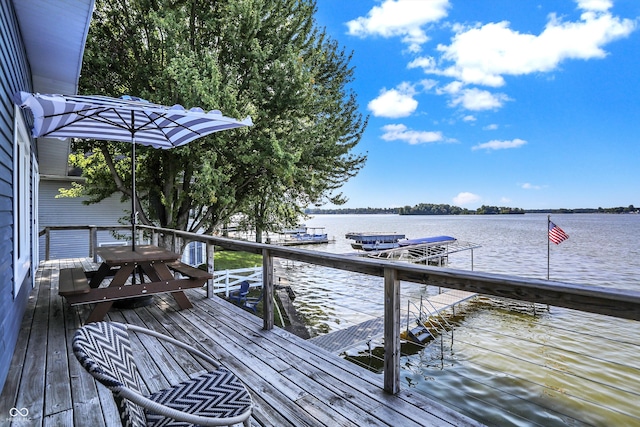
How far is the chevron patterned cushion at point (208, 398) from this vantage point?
1.47m

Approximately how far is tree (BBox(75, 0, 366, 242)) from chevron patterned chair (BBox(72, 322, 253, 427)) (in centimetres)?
700

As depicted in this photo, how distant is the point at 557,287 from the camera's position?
1.54m

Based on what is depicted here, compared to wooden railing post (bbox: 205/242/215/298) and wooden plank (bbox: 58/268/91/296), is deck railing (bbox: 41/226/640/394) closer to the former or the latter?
wooden railing post (bbox: 205/242/215/298)

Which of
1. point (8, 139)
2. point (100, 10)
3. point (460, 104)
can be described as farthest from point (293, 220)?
point (460, 104)

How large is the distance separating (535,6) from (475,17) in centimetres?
536

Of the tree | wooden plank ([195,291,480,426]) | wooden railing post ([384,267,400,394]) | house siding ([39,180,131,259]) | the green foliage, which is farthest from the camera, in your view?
the green foliage

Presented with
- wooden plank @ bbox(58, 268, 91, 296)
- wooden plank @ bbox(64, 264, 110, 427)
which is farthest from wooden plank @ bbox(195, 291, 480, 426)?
wooden plank @ bbox(58, 268, 91, 296)

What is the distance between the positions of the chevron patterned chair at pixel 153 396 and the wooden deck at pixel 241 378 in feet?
1.84

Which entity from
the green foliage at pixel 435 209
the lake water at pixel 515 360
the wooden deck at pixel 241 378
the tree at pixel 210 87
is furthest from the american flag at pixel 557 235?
the green foliage at pixel 435 209

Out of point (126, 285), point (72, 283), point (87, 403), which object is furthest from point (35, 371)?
point (126, 285)

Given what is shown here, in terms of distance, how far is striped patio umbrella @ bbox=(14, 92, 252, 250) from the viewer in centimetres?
329

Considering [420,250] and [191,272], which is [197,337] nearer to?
[191,272]

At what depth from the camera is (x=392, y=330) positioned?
231 centimetres

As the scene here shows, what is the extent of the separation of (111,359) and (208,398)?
0.44 metres
